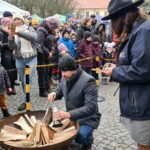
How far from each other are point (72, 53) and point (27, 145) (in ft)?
17.6

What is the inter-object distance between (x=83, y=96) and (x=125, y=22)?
1452mm

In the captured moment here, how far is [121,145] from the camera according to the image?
3.76 meters

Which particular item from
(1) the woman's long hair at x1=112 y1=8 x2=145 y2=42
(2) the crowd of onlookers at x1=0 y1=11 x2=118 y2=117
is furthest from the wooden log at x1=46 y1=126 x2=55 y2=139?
(2) the crowd of onlookers at x1=0 y1=11 x2=118 y2=117

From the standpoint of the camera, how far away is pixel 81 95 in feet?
10.7

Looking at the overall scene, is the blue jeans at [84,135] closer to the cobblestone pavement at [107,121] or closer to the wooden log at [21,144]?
the cobblestone pavement at [107,121]

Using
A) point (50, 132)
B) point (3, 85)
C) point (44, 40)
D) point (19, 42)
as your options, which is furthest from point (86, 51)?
point (50, 132)

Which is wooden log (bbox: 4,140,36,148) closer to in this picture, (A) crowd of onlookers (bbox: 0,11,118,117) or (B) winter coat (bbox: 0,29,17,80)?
(A) crowd of onlookers (bbox: 0,11,118,117)

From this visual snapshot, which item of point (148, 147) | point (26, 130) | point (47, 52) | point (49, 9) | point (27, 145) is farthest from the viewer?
point (49, 9)

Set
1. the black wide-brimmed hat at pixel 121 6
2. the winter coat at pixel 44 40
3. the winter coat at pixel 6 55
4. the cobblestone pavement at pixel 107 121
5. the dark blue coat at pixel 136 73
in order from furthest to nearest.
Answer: the winter coat at pixel 6 55, the winter coat at pixel 44 40, the cobblestone pavement at pixel 107 121, the black wide-brimmed hat at pixel 121 6, the dark blue coat at pixel 136 73

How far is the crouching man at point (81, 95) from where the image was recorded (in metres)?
3.14

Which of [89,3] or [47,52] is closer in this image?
[47,52]

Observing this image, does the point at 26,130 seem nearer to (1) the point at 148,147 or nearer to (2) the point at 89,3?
(1) the point at 148,147

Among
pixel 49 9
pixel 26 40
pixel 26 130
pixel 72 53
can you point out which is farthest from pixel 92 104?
pixel 49 9

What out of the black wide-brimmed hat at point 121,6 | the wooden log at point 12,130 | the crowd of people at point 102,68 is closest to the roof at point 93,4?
the crowd of people at point 102,68
